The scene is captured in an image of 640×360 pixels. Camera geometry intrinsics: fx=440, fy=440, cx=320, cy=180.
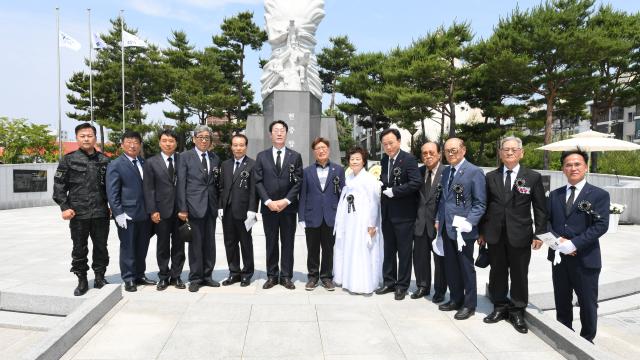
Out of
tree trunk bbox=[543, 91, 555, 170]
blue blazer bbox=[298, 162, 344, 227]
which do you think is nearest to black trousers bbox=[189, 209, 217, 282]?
blue blazer bbox=[298, 162, 344, 227]

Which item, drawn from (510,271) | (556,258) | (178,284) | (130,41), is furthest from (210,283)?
(130,41)

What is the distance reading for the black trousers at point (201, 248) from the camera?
4.46m

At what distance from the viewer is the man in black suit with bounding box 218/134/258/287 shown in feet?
14.7

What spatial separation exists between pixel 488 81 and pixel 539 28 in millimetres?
3331

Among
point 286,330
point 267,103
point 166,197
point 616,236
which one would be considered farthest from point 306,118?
point 286,330

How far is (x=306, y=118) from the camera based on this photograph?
13188mm

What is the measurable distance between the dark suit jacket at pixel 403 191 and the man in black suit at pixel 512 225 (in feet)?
2.44

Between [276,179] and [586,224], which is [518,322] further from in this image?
[276,179]

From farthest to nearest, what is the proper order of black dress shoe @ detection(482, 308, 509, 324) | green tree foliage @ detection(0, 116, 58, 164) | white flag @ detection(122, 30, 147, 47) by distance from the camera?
green tree foliage @ detection(0, 116, 58, 164) < white flag @ detection(122, 30, 147, 47) < black dress shoe @ detection(482, 308, 509, 324)

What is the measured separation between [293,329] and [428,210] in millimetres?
1615

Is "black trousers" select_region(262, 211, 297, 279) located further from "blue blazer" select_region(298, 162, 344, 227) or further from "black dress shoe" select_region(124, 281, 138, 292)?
"black dress shoe" select_region(124, 281, 138, 292)

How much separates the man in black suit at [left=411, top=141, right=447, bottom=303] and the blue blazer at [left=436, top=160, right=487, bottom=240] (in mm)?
220

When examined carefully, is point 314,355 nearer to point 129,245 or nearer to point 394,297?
point 394,297

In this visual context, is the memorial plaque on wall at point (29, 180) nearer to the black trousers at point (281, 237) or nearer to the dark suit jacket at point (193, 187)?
the dark suit jacket at point (193, 187)
